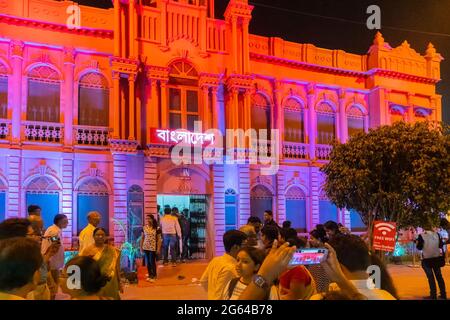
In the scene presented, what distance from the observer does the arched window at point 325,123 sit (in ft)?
65.5

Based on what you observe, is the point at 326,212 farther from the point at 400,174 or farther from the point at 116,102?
the point at 116,102

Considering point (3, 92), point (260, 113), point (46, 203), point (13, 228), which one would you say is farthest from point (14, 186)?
point (13, 228)

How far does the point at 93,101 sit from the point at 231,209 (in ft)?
22.0

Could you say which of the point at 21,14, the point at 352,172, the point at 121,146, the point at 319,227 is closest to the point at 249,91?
the point at 121,146

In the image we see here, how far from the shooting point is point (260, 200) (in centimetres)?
1806

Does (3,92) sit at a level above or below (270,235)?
above

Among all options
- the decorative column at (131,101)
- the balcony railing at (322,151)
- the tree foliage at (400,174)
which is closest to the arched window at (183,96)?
the decorative column at (131,101)

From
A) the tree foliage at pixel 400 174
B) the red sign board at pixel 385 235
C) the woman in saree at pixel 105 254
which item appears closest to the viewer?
the woman in saree at pixel 105 254

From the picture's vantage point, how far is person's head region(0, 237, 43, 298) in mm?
2857

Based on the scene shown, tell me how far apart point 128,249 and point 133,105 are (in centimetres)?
537

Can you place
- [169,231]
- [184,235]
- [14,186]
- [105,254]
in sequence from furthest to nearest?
1. [184,235]
2. [14,186]
3. [169,231]
4. [105,254]

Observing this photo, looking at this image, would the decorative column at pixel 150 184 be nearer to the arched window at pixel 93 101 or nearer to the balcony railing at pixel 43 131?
the arched window at pixel 93 101

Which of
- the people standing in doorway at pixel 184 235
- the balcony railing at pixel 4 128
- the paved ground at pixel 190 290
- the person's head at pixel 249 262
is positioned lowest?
the paved ground at pixel 190 290

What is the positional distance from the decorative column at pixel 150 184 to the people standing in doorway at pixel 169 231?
1772 millimetres
